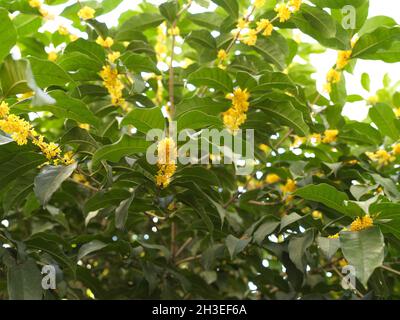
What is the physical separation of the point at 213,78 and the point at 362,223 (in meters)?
0.66

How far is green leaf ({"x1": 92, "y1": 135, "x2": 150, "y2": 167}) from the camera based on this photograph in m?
1.37

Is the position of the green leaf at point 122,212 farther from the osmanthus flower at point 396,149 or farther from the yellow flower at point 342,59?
the osmanthus flower at point 396,149

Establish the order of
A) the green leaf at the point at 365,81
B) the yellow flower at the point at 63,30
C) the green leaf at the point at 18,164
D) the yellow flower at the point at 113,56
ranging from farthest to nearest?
1. the green leaf at the point at 365,81
2. the yellow flower at the point at 63,30
3. the yellow flower at the point at 113,56
4. the green leaf at the point at 18,164

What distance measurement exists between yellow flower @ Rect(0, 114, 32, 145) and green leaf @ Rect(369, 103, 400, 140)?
1222 millimetres

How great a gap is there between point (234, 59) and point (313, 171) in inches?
20.0

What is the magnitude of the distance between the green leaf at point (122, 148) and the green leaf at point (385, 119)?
97 cm

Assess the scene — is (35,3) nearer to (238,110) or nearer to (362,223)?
(238,110)

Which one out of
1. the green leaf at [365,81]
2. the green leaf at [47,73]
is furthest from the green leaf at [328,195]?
the green leaf at [365,81]

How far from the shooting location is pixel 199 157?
1.61 m

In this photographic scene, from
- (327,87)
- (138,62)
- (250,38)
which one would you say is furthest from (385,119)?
(138,62)

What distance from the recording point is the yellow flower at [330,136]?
2054 millimetres

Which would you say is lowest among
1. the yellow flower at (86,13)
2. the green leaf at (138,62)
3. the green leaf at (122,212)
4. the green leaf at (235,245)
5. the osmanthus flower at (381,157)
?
the green leaf at (235,245)

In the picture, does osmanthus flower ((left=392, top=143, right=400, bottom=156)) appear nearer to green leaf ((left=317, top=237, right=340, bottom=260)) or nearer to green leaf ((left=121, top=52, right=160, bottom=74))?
green leaf ((left=317, top=237, right=340, bottom=260))
